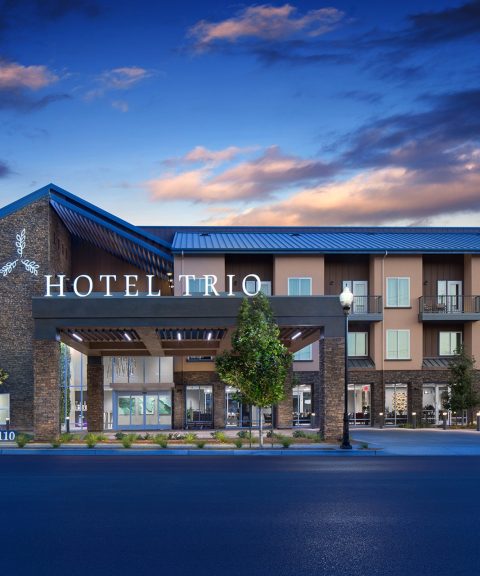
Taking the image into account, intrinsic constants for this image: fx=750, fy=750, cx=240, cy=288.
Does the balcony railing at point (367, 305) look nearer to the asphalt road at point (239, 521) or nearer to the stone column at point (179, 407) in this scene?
the stone column at point (179, 407)

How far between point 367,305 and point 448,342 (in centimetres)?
601

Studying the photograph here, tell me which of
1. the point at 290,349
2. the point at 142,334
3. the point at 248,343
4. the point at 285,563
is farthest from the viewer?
the point at 290,349

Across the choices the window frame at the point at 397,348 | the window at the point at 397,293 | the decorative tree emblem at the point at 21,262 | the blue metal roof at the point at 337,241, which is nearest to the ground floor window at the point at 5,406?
the decorative tree emblem at the point at 21,262

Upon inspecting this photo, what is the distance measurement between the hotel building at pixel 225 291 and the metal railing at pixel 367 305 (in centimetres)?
7

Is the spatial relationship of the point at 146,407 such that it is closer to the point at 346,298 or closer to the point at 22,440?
the point at 22,440

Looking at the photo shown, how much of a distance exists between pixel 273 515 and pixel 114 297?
17.7m

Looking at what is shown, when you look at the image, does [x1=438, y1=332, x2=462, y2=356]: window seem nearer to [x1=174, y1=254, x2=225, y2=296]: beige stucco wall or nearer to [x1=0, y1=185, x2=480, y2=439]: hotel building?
[x1=0, y1=185, x2=480, y2=439]: hotel building

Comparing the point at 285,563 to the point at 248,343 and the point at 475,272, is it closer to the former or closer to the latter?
the point at 248,343

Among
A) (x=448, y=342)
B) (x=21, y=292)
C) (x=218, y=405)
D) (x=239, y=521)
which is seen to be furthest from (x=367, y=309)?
(x=239, y=521)

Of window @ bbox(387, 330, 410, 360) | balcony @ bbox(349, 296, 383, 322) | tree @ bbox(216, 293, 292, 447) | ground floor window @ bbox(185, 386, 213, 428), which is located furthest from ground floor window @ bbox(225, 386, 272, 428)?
tree @ bbox(216, 293, 292, 447)

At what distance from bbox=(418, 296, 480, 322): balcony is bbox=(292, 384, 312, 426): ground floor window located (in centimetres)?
853

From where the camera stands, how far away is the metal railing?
46.9m

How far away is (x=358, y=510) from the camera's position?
43.3 ft

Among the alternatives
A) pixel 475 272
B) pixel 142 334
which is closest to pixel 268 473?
pixel 142 334
